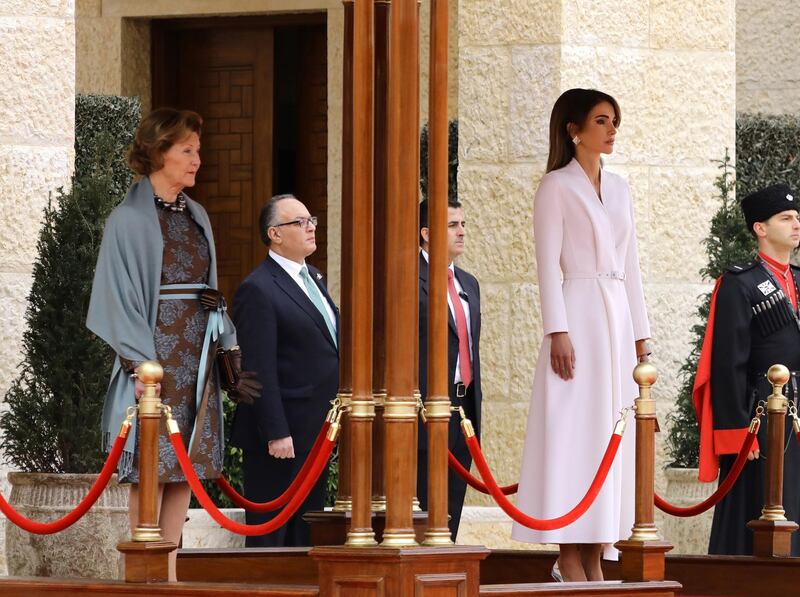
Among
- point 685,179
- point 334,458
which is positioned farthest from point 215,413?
point 685,179

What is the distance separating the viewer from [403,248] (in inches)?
244

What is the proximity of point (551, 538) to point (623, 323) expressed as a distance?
2.86 ft

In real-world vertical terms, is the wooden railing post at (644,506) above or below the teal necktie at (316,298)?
below

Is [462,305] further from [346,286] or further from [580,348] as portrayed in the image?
[580,348]

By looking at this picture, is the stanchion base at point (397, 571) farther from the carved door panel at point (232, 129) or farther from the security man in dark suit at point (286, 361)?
the carved door panel at point (232, 129)

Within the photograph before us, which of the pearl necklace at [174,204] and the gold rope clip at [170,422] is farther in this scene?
the pearl necklace at [174,204]

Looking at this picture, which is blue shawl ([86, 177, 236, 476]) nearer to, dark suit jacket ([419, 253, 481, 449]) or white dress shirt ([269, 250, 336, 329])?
white dress shirt ([269, 250, 336, 329])

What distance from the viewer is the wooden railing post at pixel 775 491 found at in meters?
8.05

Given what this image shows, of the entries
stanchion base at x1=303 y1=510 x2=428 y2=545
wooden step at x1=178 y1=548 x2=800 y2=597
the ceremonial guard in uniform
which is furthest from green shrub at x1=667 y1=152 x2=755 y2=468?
stanchion base at x1=303 y1=510 x2=428 y2=545

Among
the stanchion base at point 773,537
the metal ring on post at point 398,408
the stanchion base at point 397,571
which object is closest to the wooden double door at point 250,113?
the stanchion base at point 773,537

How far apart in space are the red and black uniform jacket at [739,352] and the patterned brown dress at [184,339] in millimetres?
2572

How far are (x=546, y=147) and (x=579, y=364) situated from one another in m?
3.24

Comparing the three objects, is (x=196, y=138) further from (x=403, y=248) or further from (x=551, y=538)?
(x=551, y=538)

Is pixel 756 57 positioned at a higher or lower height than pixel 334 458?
higher
